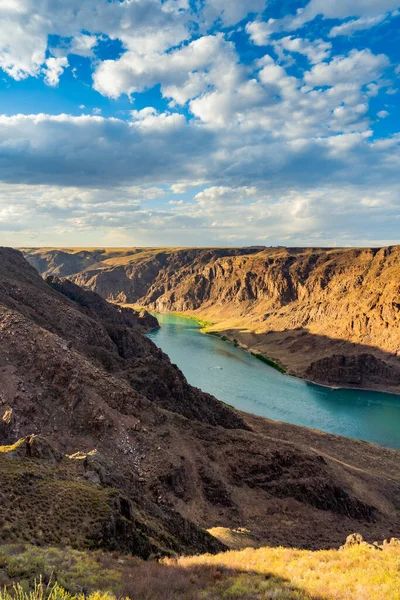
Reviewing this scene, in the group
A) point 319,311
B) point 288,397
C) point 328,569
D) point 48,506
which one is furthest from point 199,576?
point 319,311

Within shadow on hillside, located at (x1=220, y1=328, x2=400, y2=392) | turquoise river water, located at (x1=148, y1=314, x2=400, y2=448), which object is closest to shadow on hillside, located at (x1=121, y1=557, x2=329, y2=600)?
turquoise river water, located at (x1=148, y1=314, x2=400, y2=448)

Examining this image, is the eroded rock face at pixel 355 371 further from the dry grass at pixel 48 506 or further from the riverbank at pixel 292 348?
the dry grass at pixel 48 506

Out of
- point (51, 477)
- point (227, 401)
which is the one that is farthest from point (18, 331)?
point (227, 401)

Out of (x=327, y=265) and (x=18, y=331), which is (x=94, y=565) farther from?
(x=327, y=265)

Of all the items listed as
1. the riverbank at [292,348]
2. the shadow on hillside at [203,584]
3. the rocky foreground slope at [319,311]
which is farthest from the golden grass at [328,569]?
the rocky foreground slope at [319,311]

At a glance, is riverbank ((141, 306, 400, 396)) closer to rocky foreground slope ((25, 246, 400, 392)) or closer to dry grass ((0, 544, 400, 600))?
rocky foreground slope ((25, 246, 400, 392))

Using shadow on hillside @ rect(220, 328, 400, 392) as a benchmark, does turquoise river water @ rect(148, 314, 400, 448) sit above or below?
below

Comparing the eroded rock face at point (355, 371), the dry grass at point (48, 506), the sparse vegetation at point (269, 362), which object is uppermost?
the dry grass at point (48, 506)
